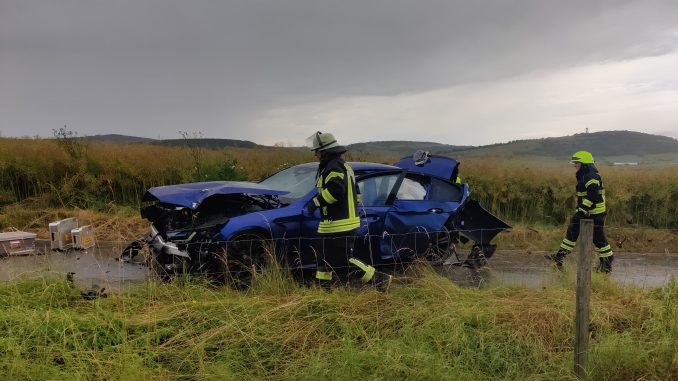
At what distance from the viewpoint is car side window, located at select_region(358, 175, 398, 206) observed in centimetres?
617

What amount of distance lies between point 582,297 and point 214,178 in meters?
8.78

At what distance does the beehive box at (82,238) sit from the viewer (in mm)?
7199

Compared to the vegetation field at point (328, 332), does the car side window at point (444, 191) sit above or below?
above

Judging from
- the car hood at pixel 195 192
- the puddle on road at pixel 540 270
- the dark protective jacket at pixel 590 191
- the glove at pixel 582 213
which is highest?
the car hood at pixel 195 192

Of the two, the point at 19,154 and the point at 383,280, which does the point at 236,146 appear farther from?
the point at 383,280

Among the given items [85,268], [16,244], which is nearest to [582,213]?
[85,268]

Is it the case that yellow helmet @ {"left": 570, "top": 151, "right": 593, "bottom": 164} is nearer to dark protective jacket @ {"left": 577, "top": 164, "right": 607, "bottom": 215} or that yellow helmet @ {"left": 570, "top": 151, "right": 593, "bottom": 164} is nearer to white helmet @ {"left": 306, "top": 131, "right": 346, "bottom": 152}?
dark protective jacket @ {"left": 577, "top": 164, "right": 607, "bottom": 215}

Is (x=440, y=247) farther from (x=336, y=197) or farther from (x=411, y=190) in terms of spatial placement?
(x=336, y=197)

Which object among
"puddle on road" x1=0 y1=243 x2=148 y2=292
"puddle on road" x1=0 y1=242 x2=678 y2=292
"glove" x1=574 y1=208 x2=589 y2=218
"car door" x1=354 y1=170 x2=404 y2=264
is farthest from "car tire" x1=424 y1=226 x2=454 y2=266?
"puddle on road" x1=0 y1=243 x2=148 y2=292

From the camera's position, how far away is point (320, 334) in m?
3.84

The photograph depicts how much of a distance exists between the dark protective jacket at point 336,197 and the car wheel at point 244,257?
0.75 metres

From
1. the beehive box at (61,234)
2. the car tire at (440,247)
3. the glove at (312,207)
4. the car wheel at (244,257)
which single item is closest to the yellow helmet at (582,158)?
the car tire at (440,247)

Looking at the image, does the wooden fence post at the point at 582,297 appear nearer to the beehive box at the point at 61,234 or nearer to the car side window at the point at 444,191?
Answer: the car side window at the point at 444,191

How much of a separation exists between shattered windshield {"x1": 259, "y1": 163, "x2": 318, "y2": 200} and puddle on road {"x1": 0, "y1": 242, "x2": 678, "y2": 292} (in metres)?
2.06
